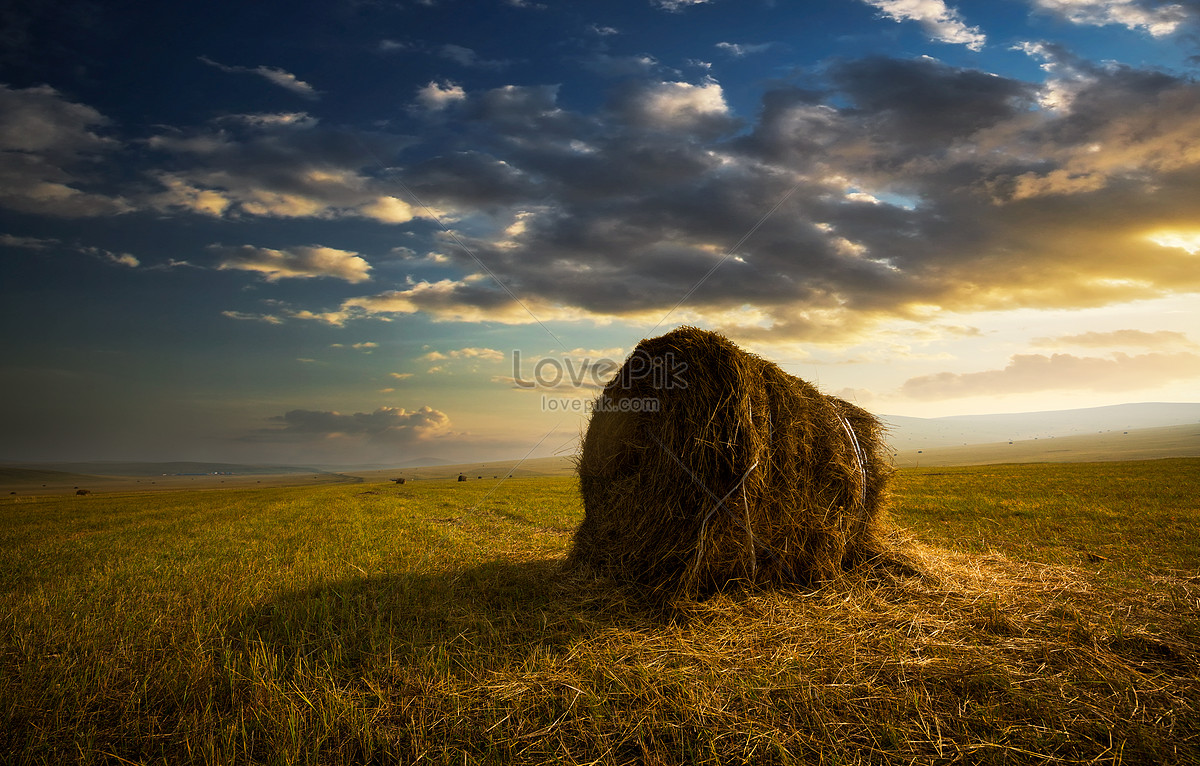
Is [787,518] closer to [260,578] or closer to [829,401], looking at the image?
A: [829,401]

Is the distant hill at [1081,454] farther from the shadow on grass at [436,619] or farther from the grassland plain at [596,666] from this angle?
the shadow on grass at [436,619]

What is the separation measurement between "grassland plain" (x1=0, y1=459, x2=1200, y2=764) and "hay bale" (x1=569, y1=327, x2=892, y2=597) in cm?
43

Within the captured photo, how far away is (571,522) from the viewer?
43.7 feet

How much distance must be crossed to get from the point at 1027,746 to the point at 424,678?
4045 mm

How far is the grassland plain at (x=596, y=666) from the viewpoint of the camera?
10.8 feet

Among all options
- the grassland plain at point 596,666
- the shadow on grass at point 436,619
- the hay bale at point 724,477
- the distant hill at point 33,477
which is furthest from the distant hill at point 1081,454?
the distant hill at point 33,477

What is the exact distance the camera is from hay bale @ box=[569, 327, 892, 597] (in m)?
5.75

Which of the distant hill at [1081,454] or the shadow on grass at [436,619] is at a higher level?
the shadow on grass at [436,619]

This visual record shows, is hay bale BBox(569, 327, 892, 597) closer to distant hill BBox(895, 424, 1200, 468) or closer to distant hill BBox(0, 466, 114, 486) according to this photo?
distant hill BBox(895, 424, 1200, 468)

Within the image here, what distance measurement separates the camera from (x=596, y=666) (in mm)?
4254

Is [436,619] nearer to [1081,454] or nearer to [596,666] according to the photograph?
[596,666]

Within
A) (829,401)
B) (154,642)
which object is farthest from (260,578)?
(829,401)

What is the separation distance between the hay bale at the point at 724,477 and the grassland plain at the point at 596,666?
1.42 ft

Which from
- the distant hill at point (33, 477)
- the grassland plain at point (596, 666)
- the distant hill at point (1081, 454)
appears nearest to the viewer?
the grassland plain at point (596, 666)
